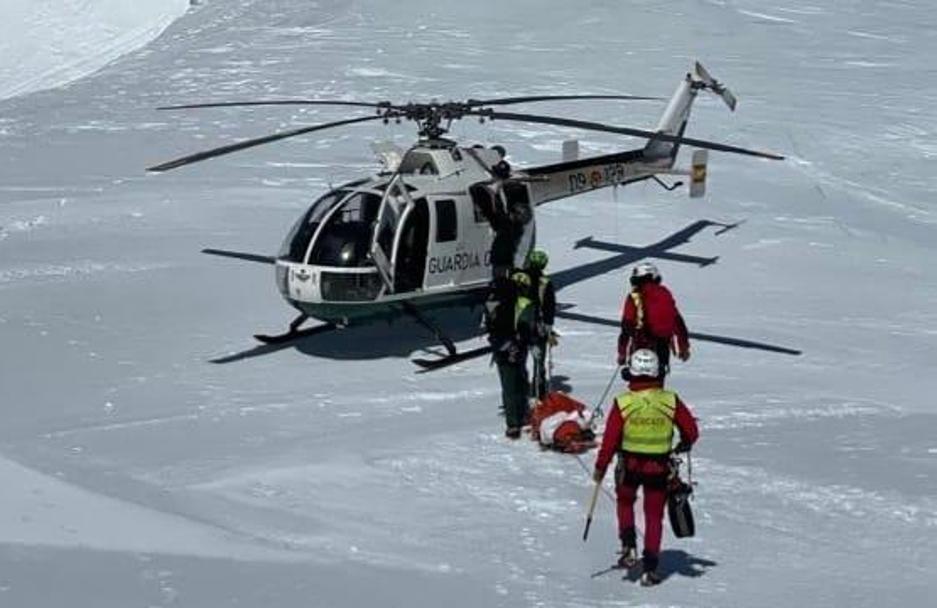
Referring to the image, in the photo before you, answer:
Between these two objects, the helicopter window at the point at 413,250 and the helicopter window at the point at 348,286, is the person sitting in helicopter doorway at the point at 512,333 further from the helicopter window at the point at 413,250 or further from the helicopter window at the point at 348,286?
the helicopter window at the point at 413,250

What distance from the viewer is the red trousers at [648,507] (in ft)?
29.0

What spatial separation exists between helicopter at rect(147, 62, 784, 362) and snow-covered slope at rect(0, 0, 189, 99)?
1819 cm

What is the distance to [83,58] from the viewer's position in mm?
33156

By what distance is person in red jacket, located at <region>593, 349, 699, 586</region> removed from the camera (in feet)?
28.8

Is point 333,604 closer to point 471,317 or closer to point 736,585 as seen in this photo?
point 736,585

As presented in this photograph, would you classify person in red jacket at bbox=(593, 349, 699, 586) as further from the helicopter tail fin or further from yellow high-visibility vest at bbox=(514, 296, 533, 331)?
the helicopter tail fin

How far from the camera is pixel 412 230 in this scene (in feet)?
46.0

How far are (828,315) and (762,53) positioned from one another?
13.8 m

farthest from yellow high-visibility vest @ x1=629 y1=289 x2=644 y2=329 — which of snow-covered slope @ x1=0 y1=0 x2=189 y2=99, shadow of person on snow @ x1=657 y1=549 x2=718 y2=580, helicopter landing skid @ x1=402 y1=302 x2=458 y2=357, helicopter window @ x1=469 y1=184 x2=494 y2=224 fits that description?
snow-covered slope @ x1=0 y1=0 x2=189 y2=99

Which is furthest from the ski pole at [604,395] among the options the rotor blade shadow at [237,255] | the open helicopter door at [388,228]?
the rotor blade shadow at [237,255]

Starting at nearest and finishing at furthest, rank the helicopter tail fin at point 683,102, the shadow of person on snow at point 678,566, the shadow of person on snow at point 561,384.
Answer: the shadow of person on snow at point 678,566
the shadow of person on snow at point 561,384
the helicopter tail fin at point 683,102

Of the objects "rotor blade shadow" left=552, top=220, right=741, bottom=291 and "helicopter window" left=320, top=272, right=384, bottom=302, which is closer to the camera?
"helicopter window" left=320, top=272, right=384, bottom=302

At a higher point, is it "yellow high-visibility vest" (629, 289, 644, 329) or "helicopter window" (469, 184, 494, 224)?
"helicopter window" (469, 184, 494, 224)

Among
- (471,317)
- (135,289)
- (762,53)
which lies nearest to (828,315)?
(471,317)
